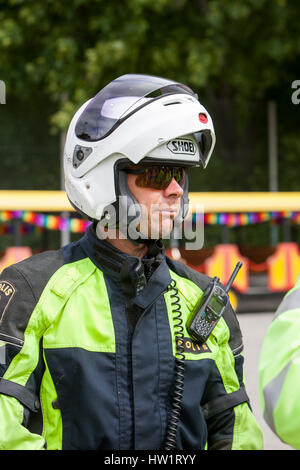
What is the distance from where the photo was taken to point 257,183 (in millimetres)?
18422

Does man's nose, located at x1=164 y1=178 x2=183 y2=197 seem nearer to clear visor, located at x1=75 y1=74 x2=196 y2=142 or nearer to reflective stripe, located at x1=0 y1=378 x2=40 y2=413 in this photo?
clear visor, located at x1=75 y1=74 x2=196 y2=142

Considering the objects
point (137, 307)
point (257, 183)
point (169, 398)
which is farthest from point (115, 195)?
point (257, 183)

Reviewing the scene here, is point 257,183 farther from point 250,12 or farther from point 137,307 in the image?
point 137,307

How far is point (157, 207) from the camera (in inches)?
91.9

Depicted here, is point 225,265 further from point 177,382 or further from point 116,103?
point 177,382

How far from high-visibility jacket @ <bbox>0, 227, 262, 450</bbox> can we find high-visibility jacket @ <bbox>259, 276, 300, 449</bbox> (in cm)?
71

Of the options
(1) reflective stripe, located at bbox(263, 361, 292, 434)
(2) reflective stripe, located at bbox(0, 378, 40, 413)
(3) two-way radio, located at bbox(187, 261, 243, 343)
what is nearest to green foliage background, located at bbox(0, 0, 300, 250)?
(3) two-way radio, located at bbox(187, 261, 243, 343)

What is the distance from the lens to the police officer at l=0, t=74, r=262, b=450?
2.12 metres

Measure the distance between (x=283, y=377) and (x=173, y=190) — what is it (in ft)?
3.27

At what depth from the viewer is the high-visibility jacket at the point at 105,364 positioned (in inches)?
83.1

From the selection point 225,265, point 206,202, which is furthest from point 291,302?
point 206,202

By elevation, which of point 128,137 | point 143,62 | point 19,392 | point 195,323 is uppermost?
point 143,62

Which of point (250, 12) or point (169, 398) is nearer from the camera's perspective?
point (169, 398)
